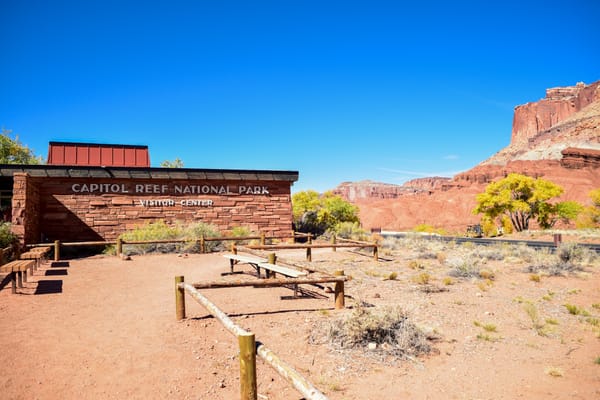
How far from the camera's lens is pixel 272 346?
500 cm

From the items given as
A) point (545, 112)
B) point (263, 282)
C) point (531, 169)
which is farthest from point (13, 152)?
point (545, 112)

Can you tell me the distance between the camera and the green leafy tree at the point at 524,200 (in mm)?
33719

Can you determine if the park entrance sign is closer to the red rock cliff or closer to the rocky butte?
the rocky butte

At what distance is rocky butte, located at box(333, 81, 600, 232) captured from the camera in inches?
2756

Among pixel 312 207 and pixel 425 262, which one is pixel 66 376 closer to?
pixel 425 262

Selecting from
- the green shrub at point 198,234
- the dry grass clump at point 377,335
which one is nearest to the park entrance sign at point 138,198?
the green shrub at point 198,234

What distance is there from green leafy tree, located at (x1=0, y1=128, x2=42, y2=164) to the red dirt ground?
24.9 m

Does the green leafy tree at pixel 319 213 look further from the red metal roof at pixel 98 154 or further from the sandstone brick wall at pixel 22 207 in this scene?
the sandstone brick wall at pixel 22 207

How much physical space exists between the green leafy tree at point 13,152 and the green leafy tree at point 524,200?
1590 inches

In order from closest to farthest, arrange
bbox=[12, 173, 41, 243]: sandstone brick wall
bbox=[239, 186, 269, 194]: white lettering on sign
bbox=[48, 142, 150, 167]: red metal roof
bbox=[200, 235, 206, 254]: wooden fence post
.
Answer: bbox=[12, 173, 41, 243]: sandstone brick wall < bbox=[200, 235, 206, 254]: wooden fence post < bbox=[239, 186, 269, 194]: white lettering on sign < bbox=[48, 142, 150, 167]: red metal roof

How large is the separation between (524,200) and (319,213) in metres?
23.2

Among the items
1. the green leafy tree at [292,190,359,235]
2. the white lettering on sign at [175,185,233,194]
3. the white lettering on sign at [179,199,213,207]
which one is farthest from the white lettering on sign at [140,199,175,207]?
the green leafy tree at [292,190,359,235]

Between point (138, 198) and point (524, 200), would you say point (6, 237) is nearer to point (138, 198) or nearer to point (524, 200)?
point (138, 198)

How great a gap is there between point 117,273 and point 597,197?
40256 millimetres
